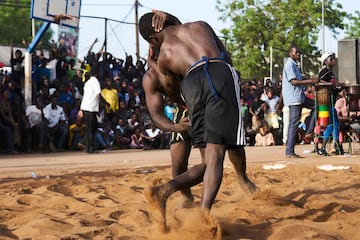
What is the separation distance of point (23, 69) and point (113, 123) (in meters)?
2.70

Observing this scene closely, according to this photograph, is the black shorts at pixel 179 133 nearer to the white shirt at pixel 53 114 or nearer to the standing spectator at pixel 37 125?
the standing spectator at pixel 37 125

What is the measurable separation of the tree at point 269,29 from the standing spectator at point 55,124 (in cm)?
2767

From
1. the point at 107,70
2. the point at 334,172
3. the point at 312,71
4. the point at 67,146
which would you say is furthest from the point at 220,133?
the point at 312,71

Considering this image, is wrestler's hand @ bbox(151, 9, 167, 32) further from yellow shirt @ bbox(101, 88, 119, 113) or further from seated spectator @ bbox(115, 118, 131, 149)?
yellow shirt @ bbox(101, 88, 119, 113)

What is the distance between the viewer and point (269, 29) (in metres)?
43.4

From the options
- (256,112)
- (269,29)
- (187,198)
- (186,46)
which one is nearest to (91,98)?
(256,112)

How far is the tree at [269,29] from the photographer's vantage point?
42.3m

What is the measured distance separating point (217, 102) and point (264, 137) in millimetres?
13431

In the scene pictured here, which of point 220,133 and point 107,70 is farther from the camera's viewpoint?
point 107,70

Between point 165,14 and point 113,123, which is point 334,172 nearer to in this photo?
point 165,14

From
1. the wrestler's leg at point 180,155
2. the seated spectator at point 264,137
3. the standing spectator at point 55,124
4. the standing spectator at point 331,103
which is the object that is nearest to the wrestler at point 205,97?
the wrestler's leg at point 180,155

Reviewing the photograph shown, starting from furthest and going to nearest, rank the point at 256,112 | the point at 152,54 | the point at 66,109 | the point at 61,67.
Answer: the point at 256,112 → the point at 61,67 → the point at 66,109 → the point at 152,54

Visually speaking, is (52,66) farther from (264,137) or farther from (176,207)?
(176,207)

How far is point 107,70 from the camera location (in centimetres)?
1753
